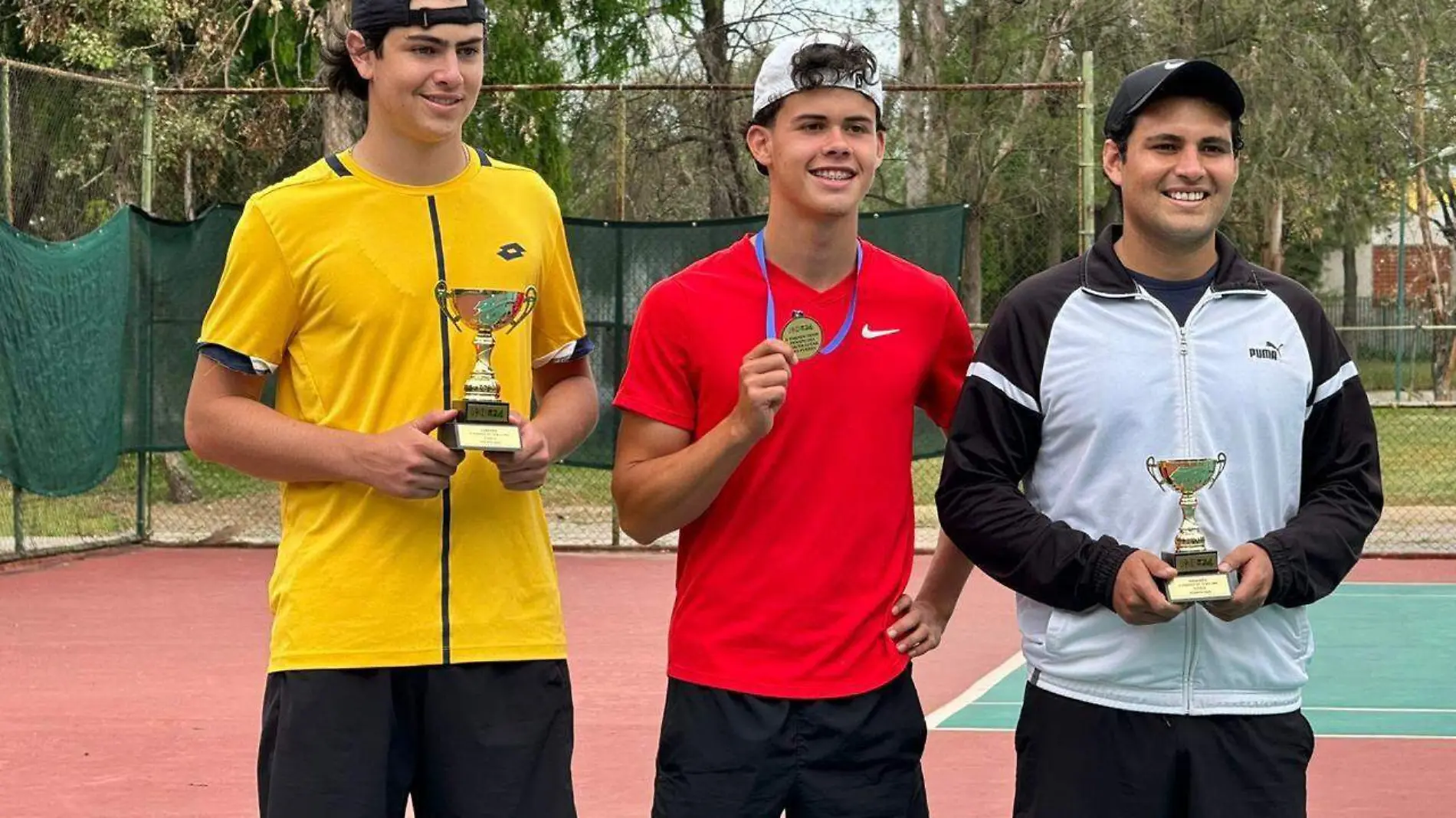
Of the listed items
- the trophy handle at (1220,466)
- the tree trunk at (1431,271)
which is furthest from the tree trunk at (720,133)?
the trophy handle at (1220,466)

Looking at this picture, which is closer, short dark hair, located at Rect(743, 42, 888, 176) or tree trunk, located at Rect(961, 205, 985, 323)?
short dark hair, located at Rect(743, 42, 888, 176)

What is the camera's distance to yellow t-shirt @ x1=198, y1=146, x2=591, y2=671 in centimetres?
324

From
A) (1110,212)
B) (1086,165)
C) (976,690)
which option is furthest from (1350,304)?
(976,690)

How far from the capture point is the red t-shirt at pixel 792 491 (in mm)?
3406

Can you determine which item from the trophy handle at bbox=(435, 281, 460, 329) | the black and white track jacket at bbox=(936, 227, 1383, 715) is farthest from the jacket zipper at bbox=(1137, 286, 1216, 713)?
the trophy handle at bbox=(435, 281, 460, 329)

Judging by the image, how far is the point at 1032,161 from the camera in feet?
78.3

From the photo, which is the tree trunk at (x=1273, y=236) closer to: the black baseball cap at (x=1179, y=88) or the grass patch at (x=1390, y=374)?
the grass patch at (x=1390, y=374)

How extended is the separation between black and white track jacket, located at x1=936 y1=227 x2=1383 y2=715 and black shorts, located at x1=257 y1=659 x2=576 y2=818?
2.66 ft

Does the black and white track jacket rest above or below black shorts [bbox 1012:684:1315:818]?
above

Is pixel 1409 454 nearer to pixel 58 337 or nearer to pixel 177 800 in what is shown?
pixel 58 337

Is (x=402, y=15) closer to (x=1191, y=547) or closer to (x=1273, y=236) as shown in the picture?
(x=1191, y=547)

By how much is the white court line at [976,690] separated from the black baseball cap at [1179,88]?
4298 millimetres

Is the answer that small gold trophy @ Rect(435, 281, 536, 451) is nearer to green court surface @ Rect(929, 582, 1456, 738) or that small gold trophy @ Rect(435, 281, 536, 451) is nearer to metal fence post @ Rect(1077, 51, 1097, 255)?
green court surface @ Rect(929, 582, 1456, 738)

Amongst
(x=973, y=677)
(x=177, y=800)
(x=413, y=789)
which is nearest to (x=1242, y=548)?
(x=413, y=789)
